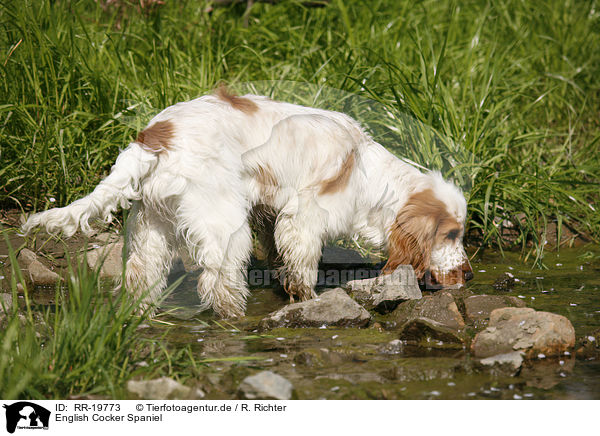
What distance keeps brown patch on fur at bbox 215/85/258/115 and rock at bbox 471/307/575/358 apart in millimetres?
1777

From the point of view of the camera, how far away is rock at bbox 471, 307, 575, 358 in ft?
10.5

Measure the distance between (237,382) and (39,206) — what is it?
2.75 meters

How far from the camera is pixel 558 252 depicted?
5.31 metres

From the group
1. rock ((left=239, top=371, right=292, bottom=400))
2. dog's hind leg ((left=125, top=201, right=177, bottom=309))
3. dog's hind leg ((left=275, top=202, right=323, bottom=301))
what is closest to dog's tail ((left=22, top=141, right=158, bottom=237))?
dog's hind leg ((left=125, top=201, right=177, bottom=309))

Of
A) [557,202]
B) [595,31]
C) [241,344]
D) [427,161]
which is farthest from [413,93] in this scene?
[595,31]

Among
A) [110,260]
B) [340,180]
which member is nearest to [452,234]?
[340,180]

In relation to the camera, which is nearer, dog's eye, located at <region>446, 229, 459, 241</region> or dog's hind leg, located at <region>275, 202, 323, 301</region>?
dog's hind leg, located at <region>275, 202, 323, 301</region>

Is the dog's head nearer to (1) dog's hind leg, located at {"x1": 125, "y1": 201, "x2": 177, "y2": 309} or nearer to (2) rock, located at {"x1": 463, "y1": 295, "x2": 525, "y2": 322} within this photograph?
(2) rock, located at {"x1": 463, "y1": 295, "x2": 525, "y2": 322}

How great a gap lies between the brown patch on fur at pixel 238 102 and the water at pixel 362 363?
1226 millimetres

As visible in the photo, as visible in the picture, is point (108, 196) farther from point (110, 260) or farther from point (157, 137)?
point (110, 260)

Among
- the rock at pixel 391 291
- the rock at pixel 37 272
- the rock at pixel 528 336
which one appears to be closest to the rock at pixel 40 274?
the rock at pixel 37 272

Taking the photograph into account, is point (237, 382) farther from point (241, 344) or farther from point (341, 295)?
point (341, 295)

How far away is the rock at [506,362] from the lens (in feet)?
9.69
